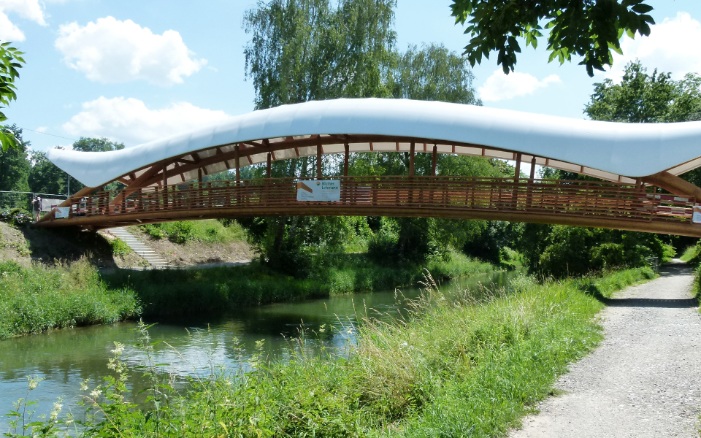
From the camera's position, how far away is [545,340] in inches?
373

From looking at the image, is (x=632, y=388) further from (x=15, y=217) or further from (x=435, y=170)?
(x=15, y=217)

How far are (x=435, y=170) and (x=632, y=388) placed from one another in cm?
1289

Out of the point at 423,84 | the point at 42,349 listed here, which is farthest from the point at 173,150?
the point at 423,84

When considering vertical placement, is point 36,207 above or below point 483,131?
below

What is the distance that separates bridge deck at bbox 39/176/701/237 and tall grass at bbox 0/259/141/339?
2921 millimetres

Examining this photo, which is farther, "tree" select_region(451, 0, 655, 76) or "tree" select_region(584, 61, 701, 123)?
"tree" select_region(584, 61, 701, 123)

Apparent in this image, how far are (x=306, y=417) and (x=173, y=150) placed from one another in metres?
17.3

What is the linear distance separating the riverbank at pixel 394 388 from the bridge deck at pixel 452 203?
7395 mm

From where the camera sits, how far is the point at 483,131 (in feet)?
61.3

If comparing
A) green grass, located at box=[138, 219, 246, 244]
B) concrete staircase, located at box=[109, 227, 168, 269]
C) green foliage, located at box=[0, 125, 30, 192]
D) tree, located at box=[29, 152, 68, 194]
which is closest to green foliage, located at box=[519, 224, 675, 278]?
concrete staircase, located at box=[109, 227, 168, 269]

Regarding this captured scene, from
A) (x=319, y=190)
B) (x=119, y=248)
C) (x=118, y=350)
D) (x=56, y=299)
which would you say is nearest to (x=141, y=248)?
(x=119, y=248)

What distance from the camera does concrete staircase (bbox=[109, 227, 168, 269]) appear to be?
29128 mm

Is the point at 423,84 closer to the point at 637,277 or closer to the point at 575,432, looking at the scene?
the point at 637,277

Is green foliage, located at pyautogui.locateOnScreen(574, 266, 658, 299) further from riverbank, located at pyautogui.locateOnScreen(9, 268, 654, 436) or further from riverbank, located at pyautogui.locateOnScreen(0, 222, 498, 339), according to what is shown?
riverbank, located at pyautogui.locateOnScreen(0, 222, 498, 339)
